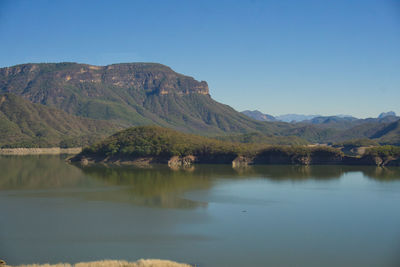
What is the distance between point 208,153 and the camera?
9412 centimetres

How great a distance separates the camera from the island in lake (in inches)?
3553

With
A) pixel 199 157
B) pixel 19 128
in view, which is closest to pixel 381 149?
pixel 199 157

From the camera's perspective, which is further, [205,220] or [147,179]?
[147,179]

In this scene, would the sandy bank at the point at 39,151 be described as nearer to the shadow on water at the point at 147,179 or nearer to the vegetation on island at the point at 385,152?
the shadow on water at the point at 147,179

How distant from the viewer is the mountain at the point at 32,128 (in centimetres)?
15493

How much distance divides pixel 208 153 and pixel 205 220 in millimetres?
57160

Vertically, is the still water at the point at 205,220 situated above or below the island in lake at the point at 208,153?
below

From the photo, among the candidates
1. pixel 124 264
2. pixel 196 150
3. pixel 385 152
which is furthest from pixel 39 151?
pixel 124 264

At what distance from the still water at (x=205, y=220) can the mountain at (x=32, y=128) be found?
93.5 meters

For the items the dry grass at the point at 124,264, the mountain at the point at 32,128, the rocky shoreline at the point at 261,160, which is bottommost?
the dry grass at the point at 124,264

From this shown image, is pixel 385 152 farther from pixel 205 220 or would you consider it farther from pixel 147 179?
pixel 205 220

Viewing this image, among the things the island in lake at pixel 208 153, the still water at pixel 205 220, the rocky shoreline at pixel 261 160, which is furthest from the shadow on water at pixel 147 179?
the island in lake at pixel 208 153

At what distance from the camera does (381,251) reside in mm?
29281

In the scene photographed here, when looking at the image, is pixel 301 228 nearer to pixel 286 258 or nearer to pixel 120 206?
pixel 286 258
